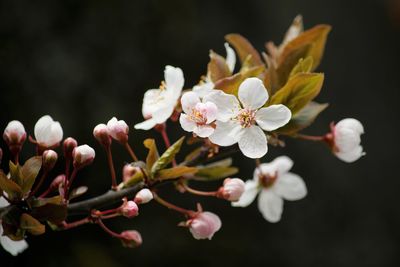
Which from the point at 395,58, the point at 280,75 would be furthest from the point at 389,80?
the point at 280,75

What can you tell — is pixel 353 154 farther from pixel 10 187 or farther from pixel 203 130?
pixel 10 187

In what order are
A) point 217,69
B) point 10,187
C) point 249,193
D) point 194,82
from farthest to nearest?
point 194,82 → point 249,193 → point 217,69 → point 10,187

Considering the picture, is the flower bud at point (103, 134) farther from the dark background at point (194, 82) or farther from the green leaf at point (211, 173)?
the dark background at point (194, 82)

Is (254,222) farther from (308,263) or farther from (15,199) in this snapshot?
(15,199)

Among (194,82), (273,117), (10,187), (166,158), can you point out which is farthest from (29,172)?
(194,82)

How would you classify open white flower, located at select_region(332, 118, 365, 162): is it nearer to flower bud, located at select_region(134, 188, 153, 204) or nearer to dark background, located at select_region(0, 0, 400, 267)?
flower bud, located at select_region(134, 188, 153, 204)

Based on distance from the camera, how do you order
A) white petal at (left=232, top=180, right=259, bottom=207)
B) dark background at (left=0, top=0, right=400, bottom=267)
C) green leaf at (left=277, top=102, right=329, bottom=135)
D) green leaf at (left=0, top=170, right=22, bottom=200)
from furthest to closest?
dark background at (left=0, top=0, right=400, bottom=267) < white petal at (left=232, top=180, right=259, bottom=207) < green leaf at (left=277, top=102, right=329, bottom=135) < green leaf at (left=0, top=170, right=22, bottom=200)

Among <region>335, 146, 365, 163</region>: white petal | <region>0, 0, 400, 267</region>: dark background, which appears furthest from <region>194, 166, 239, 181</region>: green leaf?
<region>0, 0, 400, 267</region>: dark background

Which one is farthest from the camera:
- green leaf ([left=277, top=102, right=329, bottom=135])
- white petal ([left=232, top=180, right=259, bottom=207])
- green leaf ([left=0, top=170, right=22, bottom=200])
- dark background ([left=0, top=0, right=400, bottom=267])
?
dark background ([left=0, top=0, right=400, bottom=267])
